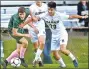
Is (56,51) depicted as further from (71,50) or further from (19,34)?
(71,50)

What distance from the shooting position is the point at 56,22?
12633 millimetres

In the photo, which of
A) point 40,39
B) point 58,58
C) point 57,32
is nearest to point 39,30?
point 40,39

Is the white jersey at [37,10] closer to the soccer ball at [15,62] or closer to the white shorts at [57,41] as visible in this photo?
the white shorts at [57,41]

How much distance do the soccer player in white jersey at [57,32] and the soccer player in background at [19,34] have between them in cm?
42

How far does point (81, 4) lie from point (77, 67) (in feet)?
15.0

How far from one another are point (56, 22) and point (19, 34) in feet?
3.05

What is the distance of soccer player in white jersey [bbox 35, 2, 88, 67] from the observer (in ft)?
41.2

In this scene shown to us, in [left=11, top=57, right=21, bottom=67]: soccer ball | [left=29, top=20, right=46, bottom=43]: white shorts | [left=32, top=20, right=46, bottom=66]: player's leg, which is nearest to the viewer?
[left=11, top=57, right=21, bottom=67]: soccer ball

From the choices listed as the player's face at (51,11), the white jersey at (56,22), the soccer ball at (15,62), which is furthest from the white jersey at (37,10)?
the soccer ball at (15,62)

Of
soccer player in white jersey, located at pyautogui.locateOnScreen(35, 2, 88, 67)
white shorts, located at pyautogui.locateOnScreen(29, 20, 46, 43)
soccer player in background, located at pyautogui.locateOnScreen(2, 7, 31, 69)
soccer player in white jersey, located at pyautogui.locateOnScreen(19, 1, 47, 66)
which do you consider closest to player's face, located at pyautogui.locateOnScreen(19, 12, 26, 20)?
soccer player in background, located at pyautogui.locateOnScreen(2, 7, 31, 69)

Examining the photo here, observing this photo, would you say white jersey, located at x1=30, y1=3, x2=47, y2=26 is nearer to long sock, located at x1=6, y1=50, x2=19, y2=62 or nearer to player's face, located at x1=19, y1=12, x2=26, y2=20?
player's face, located at x1=19, y1=12, x2=26, y2=20

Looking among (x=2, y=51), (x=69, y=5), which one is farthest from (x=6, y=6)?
(x=2, y=51)

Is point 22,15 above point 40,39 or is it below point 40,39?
above

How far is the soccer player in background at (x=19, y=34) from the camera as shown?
1269 cm
